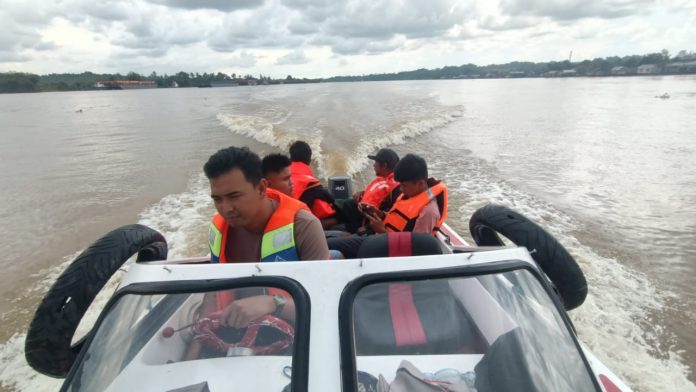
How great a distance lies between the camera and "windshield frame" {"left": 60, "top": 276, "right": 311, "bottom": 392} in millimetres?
1186

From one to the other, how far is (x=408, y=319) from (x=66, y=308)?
1.55m

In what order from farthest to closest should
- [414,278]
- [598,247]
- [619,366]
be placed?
[598,247], [619,366], [414,278]

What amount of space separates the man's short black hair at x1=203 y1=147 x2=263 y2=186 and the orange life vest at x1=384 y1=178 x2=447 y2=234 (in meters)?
1.42

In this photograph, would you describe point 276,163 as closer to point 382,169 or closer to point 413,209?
point 413,209

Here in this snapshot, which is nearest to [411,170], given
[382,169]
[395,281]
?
[382,169]

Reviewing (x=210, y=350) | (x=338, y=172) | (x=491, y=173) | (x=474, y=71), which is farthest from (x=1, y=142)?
(x=474, y=71)

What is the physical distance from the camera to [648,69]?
3568 inches

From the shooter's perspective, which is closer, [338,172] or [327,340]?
[327,340]

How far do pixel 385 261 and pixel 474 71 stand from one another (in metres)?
137

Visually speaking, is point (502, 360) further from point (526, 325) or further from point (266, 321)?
point (266, 321)

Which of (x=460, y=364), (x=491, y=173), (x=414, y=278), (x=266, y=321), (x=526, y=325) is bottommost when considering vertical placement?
(x=491, y=173)

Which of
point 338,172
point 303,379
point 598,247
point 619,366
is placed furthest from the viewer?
point 338,172

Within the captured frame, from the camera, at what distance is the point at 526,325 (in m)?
1.52

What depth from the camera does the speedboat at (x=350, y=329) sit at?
1.31m
